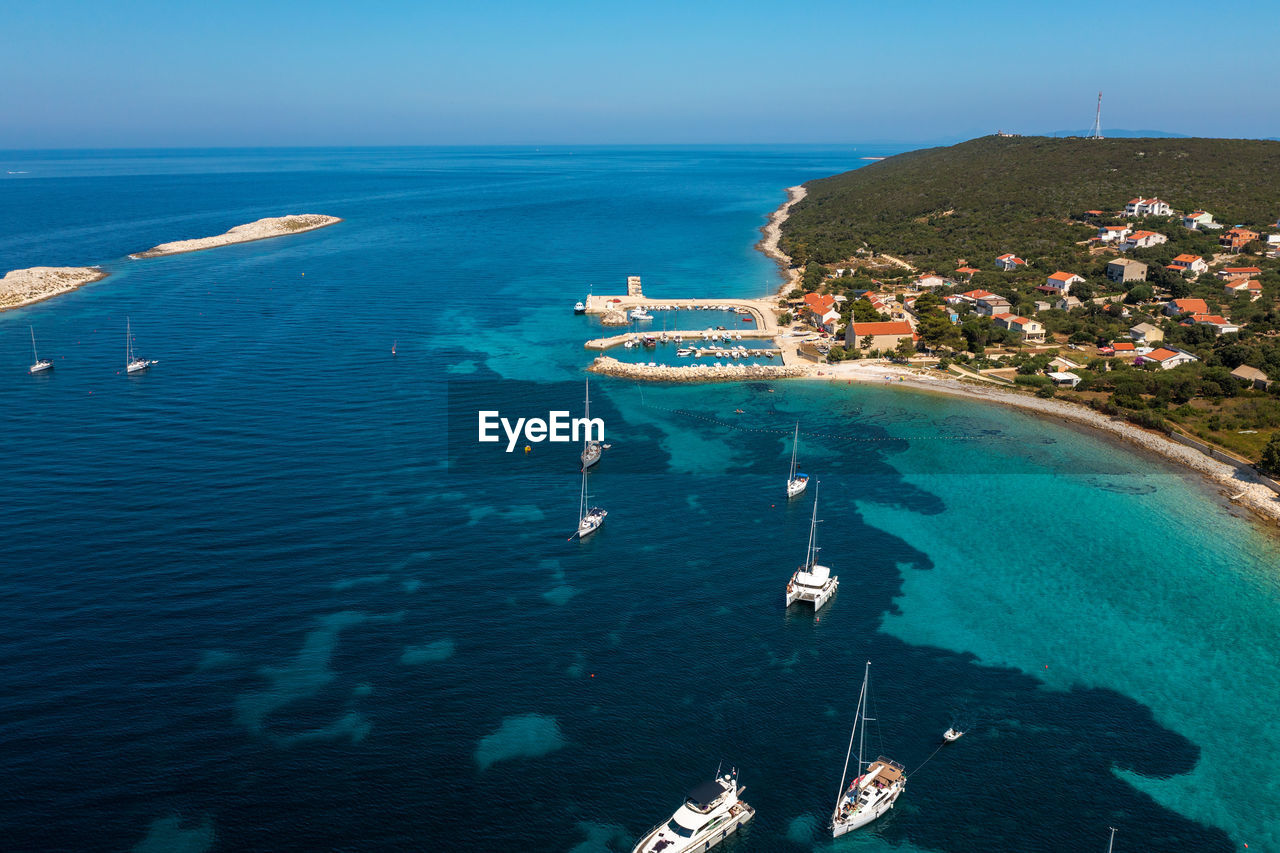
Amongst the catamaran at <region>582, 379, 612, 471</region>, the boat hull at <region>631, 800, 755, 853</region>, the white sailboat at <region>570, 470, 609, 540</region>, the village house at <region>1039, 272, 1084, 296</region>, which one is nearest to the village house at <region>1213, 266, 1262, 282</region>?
the village house at <region>1039, 272, 1084, 296</region>

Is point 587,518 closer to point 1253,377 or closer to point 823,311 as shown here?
point 823,311

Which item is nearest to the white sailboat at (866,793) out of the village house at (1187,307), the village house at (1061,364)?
the village house at (1061,364)

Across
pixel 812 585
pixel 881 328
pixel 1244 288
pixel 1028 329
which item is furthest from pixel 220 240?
pixel 1244 288

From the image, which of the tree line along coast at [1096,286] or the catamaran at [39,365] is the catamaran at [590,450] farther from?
the catamaran at [39,365]

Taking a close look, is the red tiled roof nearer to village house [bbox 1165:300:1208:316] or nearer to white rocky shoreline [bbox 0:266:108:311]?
village house [bbox 1165:300:1208:316]

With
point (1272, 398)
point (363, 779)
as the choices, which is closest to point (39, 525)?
point (363, 779)

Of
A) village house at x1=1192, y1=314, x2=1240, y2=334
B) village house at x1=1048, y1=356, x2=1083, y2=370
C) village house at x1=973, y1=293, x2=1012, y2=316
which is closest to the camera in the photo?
village house at x1=1048, y1=356, x2=1083, y2=370

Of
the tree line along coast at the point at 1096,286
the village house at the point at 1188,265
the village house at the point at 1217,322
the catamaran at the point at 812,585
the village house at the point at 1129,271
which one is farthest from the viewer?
the village house at the point at 1188,265

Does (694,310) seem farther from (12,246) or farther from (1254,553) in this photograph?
(12,246)
